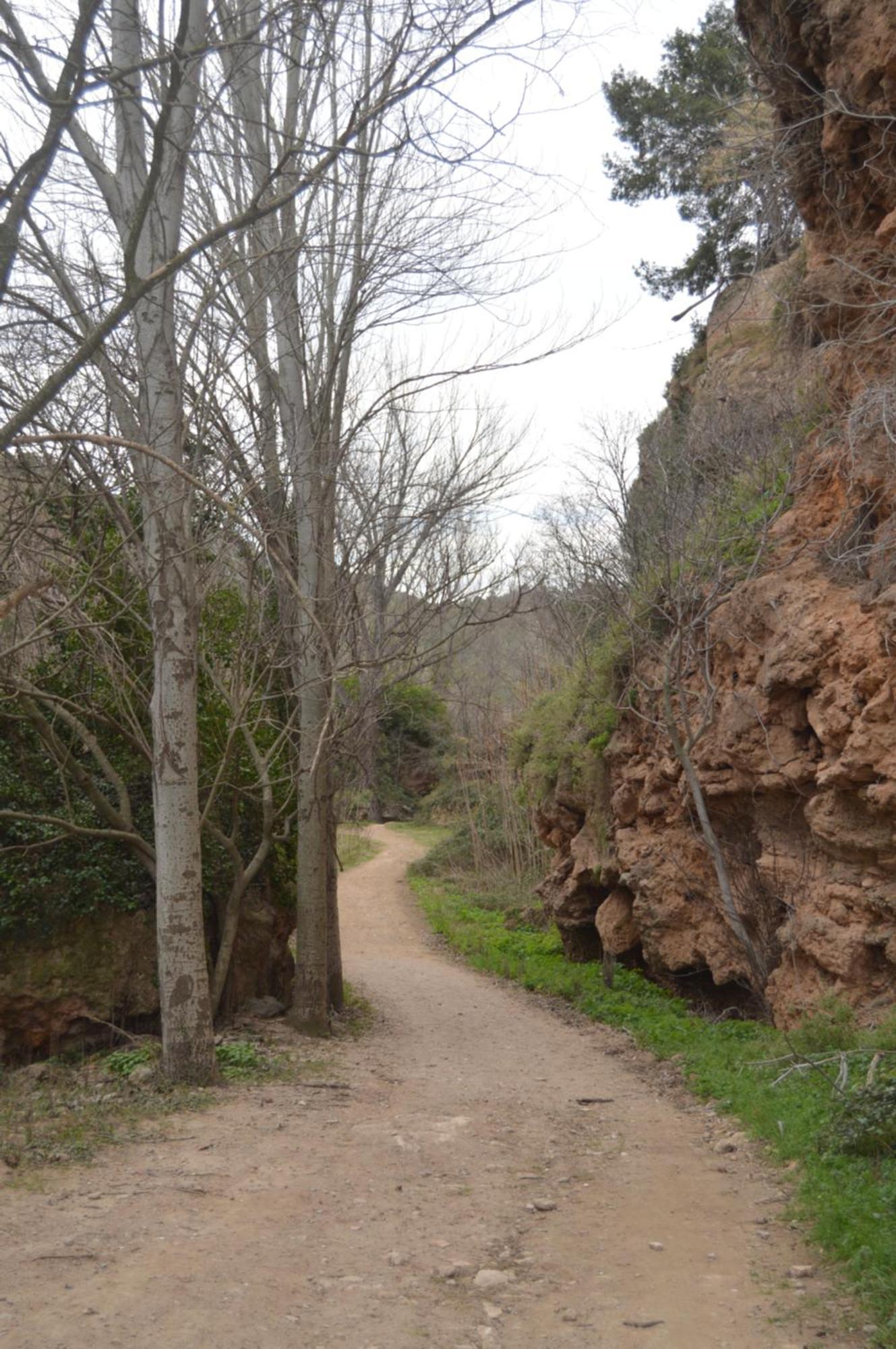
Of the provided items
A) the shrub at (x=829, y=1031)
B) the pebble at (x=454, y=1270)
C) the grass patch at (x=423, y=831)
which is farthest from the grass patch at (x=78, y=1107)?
the grass patch at (x=423, y=831)

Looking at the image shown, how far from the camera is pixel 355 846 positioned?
29.0 meters

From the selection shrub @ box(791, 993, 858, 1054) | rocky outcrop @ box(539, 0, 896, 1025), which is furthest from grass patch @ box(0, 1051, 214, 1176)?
rocky outcrop @ box(539, 0, 896, 1025)

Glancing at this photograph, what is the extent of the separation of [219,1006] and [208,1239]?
17.5ft

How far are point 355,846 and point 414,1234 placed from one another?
24.0 metres

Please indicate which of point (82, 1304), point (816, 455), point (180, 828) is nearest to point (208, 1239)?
point (82, 1304)

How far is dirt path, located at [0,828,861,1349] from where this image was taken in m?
4.12

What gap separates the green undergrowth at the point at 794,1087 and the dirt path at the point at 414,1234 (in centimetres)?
19

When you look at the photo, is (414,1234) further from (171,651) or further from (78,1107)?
(171,651)

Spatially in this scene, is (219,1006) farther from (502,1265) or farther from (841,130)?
(841,130)

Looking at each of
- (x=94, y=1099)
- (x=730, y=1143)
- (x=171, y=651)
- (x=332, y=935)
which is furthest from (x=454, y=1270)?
(x=332, y=935)

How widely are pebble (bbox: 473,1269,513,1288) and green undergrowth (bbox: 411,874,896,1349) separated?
1.42 metres

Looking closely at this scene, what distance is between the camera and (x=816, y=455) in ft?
33.6

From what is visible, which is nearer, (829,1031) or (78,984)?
(829,1031)

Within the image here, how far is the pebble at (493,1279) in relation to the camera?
15.1ft
